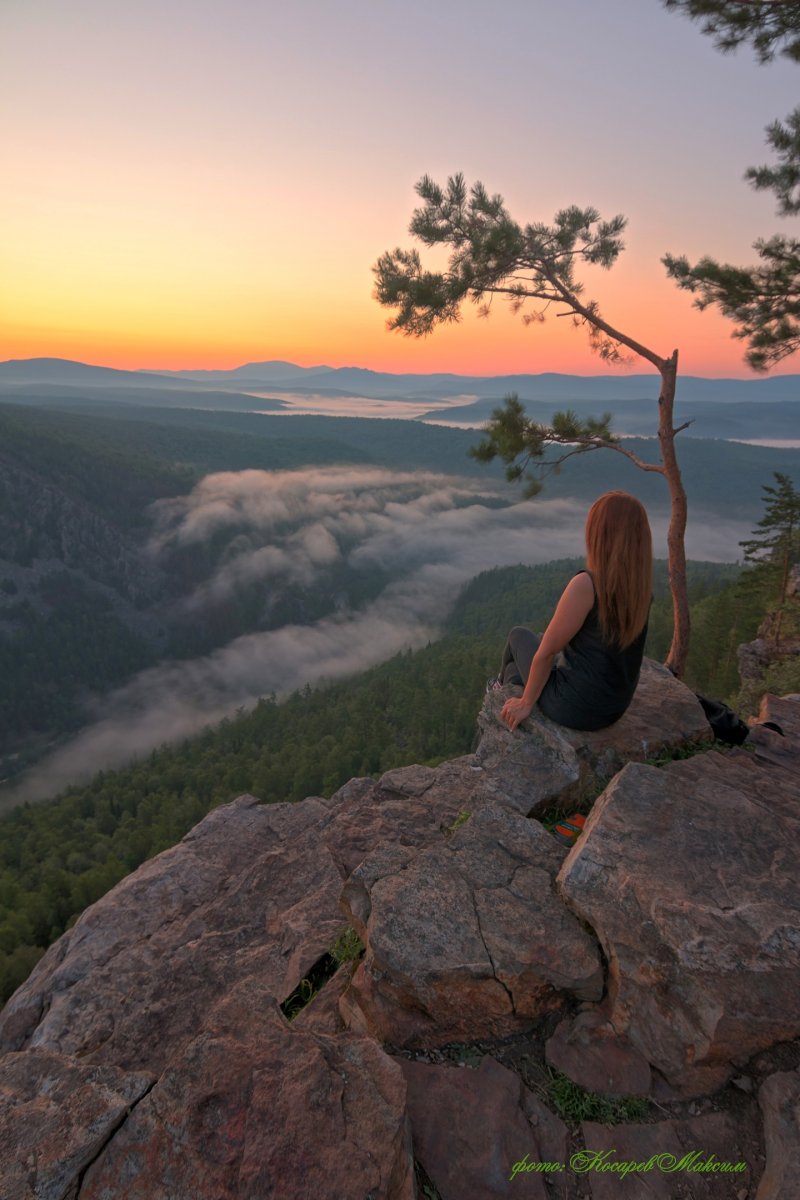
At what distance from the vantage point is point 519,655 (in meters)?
7.79

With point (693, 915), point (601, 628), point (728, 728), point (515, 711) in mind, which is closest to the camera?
point (693, 915)

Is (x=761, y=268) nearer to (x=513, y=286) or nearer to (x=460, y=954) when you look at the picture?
(x=513, y=286)

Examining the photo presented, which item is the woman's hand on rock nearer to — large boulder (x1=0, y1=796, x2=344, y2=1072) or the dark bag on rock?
the dark bag on rock

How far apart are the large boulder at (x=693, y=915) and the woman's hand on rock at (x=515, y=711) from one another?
1.30m

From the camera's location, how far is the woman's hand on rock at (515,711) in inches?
276

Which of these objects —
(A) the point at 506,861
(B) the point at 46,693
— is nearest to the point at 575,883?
(A) the point at 506,861

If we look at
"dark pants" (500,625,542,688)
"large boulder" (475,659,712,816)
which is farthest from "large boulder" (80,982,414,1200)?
"dark pants" (500,625,542,688)

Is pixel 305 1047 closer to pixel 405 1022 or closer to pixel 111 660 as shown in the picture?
pixel 405 1022

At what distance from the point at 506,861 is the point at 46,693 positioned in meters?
203

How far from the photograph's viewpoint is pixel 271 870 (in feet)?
27.9

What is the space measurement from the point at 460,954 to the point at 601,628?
345cm

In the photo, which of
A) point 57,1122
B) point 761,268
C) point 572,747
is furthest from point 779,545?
point 57,1122

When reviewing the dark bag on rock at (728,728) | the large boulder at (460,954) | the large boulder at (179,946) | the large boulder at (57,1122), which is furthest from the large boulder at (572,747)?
the large boulder at (57,1122)

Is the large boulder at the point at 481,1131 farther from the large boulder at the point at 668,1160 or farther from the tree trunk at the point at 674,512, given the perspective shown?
the tree trunk at the point at 674,512
